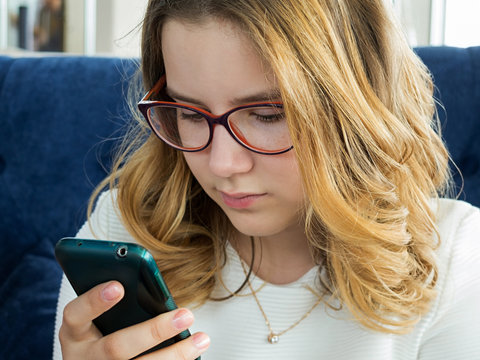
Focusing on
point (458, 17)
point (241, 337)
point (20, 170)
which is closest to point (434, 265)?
point (241, 337)

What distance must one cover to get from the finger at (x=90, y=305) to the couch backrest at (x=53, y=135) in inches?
24.8

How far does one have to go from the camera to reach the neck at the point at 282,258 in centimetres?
111

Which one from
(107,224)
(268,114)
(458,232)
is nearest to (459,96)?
(458,232)

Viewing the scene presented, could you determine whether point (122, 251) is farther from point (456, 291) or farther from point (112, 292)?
point (456, 291)

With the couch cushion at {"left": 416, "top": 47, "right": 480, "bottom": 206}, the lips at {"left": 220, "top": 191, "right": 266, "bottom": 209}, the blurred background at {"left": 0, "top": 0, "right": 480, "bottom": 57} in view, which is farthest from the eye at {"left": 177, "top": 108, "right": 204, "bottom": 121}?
the blurred background at {"left": 0, "top": 0, "right": 480, "bottom": 57}

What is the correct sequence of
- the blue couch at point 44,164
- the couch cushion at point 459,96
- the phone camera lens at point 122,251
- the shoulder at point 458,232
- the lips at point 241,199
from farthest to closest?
the blue couch at point 44,164 < the couch cushion at point 459,96 < the shoulder at point 458,232 < the lips at point 241,199 < the phone camera lens at point 122,251

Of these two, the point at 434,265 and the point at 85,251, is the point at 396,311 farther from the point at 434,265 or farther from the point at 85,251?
the point at 85,251

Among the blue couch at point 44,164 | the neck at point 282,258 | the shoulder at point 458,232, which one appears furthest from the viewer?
the blue couch at point 44,164

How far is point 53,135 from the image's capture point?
1431 millimetres

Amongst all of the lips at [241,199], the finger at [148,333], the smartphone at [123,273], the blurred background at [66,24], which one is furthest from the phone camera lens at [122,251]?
the blurred background at [66,24]

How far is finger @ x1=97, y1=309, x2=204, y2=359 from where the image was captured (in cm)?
78

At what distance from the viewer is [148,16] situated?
981mm

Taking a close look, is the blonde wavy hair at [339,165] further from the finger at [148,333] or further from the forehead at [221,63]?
the finger at [148,333]

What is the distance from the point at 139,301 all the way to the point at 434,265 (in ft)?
1.68
